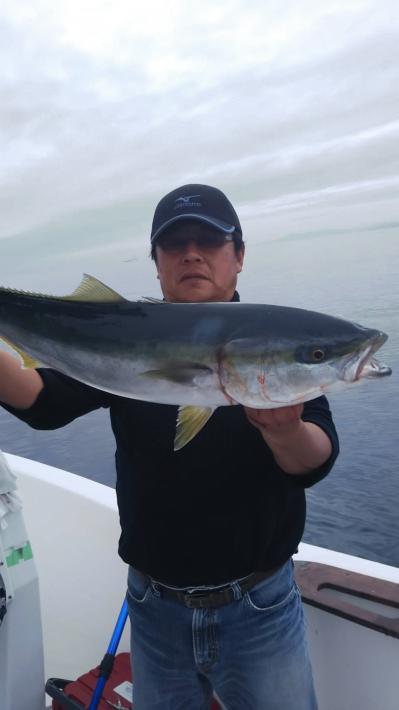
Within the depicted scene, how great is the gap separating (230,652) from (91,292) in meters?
1.90

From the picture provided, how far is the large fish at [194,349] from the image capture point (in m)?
2.26

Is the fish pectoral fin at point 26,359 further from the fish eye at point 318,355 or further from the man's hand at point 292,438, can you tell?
the fish eye at point 318,355

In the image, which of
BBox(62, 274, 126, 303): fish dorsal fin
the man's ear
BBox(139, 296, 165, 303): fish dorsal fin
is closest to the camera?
BBox(139, 296, 165, 303): fish dorsal fin

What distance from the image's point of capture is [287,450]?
240 centimetres

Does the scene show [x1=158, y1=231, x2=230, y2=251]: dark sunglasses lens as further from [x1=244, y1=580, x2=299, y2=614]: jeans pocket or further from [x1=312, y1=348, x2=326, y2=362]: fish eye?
[x1=244, y1=580, x2=299, y2=614]: jeans pocket

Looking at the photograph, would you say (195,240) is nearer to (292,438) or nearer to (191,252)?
(191,252)

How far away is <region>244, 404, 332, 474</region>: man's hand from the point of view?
229cm

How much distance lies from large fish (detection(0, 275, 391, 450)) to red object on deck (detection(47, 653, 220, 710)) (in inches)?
114

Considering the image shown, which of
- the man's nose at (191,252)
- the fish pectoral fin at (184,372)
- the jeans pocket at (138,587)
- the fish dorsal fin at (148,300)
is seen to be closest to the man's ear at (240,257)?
the man's nose at (191,252)

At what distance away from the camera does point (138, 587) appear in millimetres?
2875

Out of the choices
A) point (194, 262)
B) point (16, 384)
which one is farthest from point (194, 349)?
point (16, 384)

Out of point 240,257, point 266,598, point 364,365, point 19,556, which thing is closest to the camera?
point 364,365

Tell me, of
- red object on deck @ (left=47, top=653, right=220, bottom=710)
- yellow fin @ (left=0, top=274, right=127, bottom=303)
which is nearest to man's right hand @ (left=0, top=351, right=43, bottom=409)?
yellow fin @ (left=0, top=274, right=127, bottom=303)

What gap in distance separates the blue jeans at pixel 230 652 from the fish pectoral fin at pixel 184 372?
3.56ft
